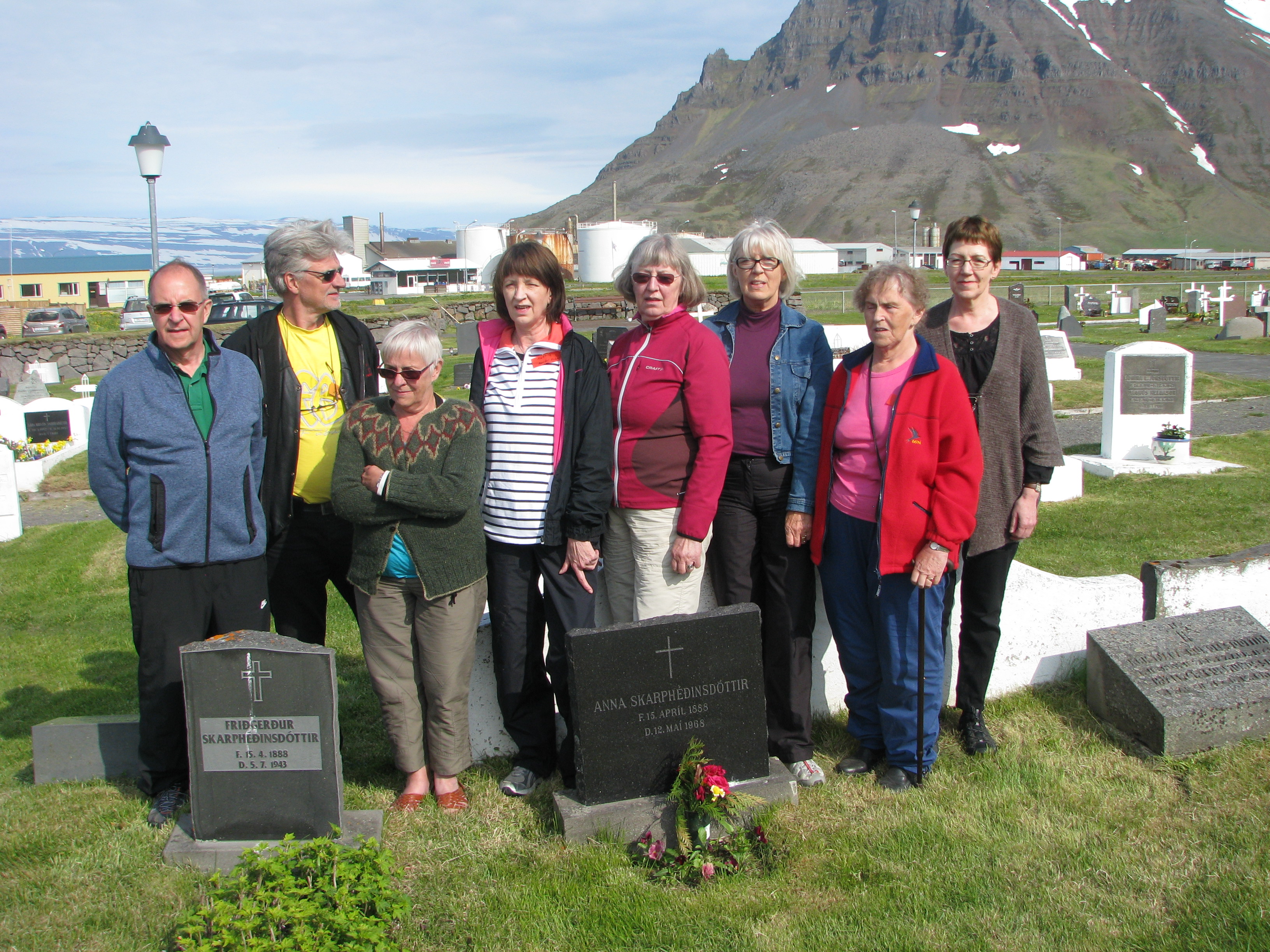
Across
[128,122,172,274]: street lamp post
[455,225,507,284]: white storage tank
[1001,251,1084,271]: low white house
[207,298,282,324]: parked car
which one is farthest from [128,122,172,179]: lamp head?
[1001,251,1084,271]: low white house

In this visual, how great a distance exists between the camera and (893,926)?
2840 millimetres

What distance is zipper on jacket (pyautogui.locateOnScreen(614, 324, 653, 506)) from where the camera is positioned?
348cm

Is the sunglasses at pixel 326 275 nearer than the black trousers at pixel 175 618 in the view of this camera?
No

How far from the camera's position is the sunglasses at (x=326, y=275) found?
3512 millimetres

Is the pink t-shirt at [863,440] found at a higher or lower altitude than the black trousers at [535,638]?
higher

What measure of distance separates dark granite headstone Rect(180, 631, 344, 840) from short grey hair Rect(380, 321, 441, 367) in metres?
1.01

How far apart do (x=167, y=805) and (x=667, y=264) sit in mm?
2707

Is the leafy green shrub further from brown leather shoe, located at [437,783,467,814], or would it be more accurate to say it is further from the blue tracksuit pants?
the blue tracksuit pants

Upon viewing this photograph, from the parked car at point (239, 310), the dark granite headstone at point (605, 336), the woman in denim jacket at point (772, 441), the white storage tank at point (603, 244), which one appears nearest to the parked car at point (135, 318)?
the parked car at point (239, 310)

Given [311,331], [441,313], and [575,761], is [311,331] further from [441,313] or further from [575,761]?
[441,313]

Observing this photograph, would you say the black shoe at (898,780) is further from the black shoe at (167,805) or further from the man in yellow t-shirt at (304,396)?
the black shoe at (167,805)

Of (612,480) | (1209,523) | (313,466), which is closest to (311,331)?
(313,466)

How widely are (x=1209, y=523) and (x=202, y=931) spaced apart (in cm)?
763

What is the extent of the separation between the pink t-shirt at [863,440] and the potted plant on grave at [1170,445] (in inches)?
304
